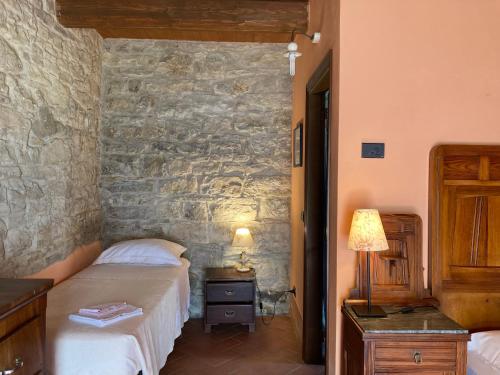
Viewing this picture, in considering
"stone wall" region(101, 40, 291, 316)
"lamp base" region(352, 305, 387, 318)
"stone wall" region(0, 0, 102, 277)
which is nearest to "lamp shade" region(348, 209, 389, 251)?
"lamp base" region(352, 305, 387, 318)

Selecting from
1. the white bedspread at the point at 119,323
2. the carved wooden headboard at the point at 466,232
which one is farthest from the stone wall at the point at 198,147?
the carved wooden headboard at the point at 466,232

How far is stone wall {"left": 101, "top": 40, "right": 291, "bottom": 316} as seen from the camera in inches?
158

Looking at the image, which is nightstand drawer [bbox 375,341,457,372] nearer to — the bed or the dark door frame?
the bed

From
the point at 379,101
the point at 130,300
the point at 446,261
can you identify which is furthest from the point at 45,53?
the point at 446,261

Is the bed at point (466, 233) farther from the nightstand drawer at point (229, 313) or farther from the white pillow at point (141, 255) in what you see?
the white pillow at point (141, 255)

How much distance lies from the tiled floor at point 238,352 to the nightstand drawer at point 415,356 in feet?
4.39

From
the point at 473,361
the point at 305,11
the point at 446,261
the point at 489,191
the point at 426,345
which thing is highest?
the point at 305,11

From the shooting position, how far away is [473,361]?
1.90 metres

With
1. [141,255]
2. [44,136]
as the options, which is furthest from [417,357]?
[44,136]

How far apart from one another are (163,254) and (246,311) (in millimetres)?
937

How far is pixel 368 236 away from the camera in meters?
1.86

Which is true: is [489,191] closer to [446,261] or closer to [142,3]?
[446,261]

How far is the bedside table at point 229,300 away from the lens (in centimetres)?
362

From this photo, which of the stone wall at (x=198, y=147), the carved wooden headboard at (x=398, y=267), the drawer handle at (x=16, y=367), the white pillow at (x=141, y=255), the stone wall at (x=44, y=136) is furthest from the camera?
the stone wall at (x=198, y=147)
